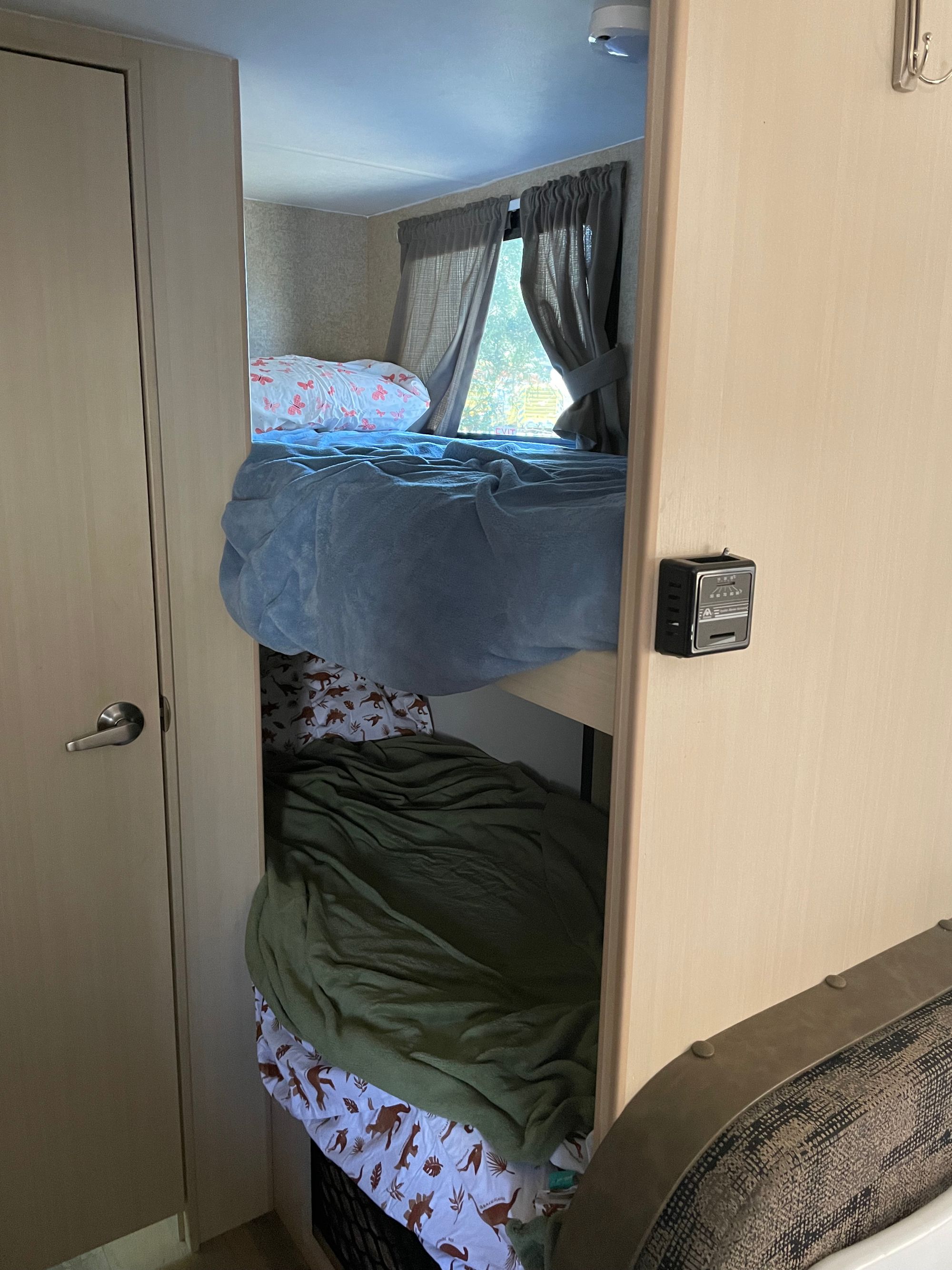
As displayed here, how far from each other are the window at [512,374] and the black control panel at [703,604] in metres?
2.03

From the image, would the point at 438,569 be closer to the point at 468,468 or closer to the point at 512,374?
the point at 468,468

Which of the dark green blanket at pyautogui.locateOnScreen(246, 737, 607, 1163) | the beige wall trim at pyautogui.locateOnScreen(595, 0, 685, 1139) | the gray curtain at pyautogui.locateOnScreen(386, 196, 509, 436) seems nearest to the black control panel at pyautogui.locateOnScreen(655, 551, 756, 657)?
the beige wall trim at pyautogui.locateOnScreen(595, 0, 685, 1139)

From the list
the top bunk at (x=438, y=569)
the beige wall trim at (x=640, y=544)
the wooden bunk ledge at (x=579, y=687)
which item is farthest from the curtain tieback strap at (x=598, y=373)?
the beige wall trim at (x=640, y=544)

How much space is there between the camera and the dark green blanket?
47.9 inches

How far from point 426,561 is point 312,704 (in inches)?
53.0

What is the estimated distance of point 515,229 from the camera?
9.14ft

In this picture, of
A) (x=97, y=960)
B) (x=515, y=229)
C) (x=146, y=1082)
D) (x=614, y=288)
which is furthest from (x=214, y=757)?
(x=515, y=229)

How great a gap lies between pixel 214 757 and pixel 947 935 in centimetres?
124

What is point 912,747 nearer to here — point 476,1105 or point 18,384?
point 476,1105

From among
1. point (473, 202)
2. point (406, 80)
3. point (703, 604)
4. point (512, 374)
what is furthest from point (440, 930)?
point (473, 202)

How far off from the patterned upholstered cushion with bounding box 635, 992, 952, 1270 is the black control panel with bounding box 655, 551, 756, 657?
47 cm

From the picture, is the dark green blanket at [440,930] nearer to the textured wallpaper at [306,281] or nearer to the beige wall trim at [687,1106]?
the beige wall trim at [687,1106]

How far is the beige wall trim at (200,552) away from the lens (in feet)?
4.85

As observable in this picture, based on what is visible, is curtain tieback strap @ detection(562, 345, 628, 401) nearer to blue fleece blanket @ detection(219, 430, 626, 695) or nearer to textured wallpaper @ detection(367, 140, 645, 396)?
textured wallpaper @ detection(367, 140, 645, 396)
